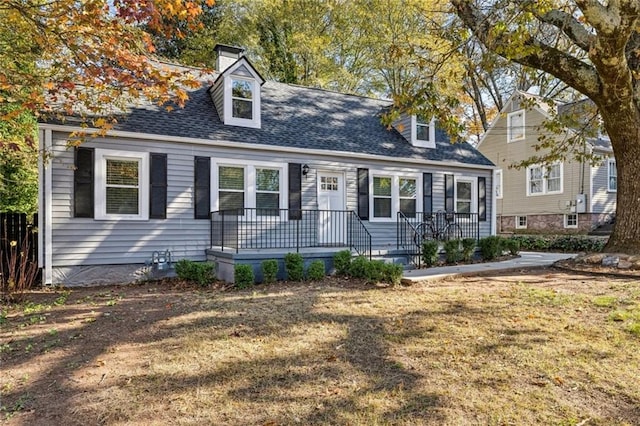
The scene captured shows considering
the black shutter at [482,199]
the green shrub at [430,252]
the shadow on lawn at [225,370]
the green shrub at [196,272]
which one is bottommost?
the shadow on lawn at [225,370]

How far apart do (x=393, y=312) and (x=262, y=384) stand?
8.02 feet

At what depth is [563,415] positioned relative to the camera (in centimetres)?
278

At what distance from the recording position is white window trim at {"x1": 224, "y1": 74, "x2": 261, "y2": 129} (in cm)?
995

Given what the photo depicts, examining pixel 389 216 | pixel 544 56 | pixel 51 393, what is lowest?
pixel 51 393

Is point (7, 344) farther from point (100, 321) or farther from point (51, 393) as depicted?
point (51, 393)

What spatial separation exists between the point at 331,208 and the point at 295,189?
4.21 feet

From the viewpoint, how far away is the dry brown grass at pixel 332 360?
2.87 m

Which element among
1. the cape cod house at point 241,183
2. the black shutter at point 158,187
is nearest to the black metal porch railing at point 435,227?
the cape cod house at point 241,183

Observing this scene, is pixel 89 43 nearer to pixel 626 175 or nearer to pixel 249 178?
pixel 249 178

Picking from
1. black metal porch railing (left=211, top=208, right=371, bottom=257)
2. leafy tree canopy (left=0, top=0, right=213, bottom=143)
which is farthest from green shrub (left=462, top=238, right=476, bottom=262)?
leafy tree canopy (left=0, top=0, right=213, bottom=143)

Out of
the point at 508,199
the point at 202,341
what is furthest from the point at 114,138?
the point at 508,199

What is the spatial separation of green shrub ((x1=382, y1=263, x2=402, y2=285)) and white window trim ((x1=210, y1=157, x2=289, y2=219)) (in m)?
3.59

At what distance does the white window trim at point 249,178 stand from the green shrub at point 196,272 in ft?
5.20

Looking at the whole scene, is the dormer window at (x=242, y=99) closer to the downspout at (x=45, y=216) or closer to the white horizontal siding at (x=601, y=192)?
the downspout at (x=45, y=216)
